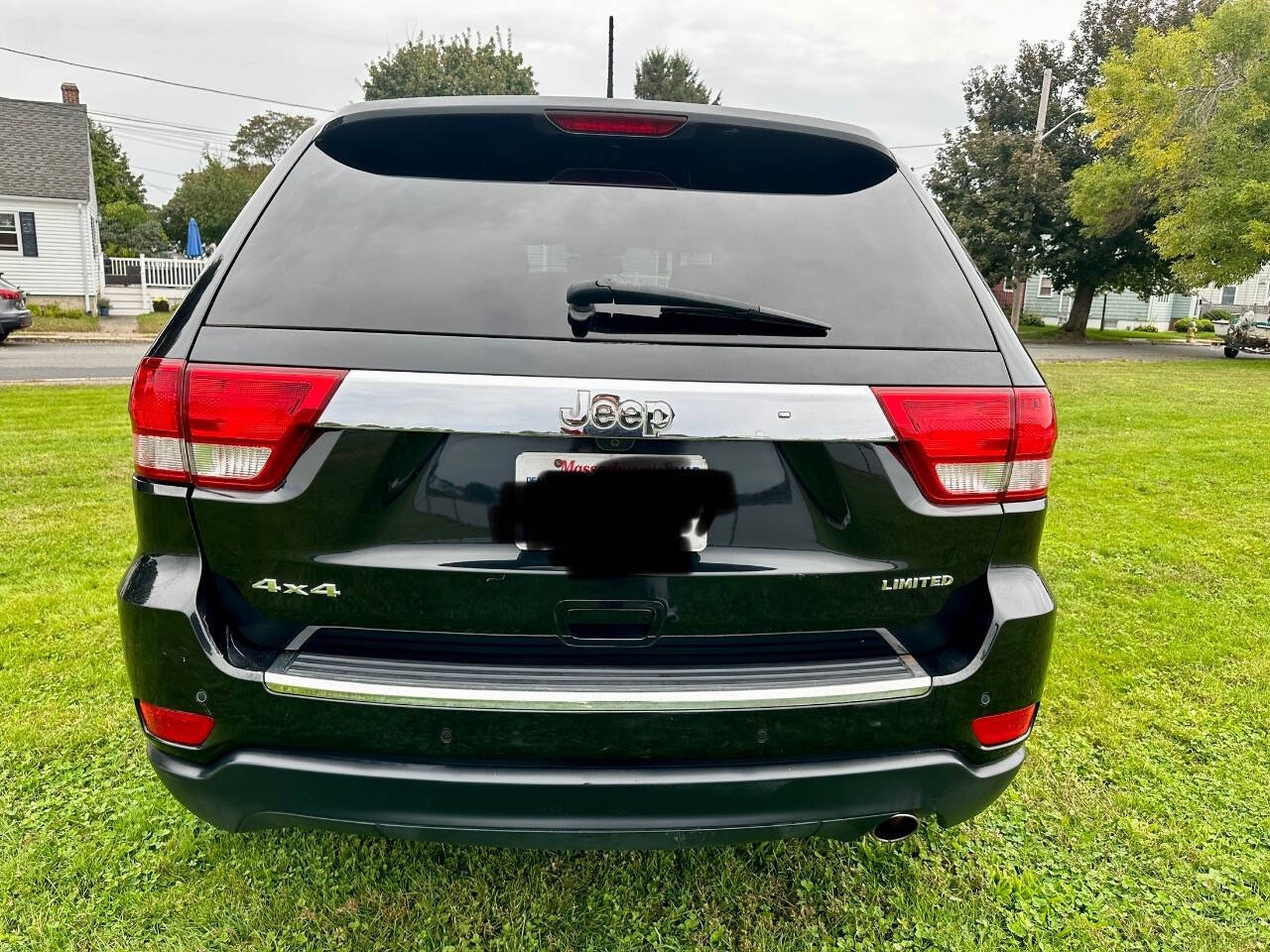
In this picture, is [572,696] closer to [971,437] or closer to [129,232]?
[971,437]

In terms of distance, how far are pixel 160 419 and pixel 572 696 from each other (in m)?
0.92

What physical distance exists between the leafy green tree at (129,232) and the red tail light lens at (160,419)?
1940 inches

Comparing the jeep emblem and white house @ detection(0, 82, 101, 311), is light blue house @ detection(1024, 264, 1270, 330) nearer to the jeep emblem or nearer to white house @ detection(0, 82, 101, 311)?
white house @ detection(0, 82, 101, 311)

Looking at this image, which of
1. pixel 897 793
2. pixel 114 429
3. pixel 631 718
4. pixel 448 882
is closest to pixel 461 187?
pixel 631 718

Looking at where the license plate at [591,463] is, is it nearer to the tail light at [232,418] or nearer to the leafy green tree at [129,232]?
the tail light at [232,418]

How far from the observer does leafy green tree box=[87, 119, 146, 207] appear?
48.0 meters

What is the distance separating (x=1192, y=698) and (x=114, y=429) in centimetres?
838

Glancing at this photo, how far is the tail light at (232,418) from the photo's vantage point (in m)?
1.49

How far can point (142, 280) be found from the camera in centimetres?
2653

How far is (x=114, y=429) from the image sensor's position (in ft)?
25.3

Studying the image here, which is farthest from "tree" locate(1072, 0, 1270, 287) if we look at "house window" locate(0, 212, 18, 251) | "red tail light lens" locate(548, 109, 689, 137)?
"house window" locate(0, 212, 18, 251)

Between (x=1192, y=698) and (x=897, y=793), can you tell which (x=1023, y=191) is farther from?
(x=897, y=793)

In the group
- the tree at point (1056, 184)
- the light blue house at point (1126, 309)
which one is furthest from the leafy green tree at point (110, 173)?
the light blue house at point (1126, 309)

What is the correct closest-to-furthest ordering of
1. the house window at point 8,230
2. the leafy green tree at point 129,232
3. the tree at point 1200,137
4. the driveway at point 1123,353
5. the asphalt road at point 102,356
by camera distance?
the asphalt road at point 102,356, the tree at point 1200,137, the driveway at point 1123,353, the house window at point 8,230, the leafy green tree at point 129,232
